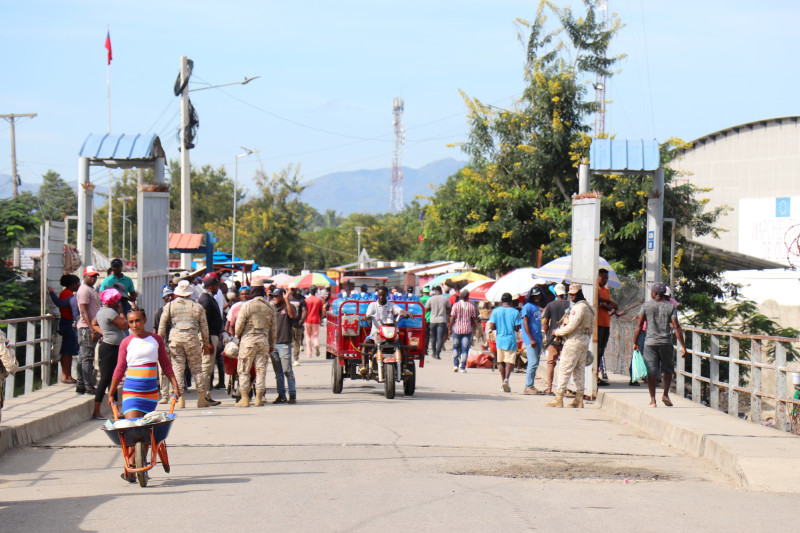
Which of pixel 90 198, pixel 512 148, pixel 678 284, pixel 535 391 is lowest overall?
pixel 535 391

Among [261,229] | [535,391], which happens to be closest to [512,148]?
[535,391]

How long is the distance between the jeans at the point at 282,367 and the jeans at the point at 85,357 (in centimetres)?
259

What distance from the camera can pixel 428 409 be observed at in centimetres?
1368

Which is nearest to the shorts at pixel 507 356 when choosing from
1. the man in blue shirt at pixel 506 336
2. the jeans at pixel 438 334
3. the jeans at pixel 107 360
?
the man in blue shirt at pixel 506 336

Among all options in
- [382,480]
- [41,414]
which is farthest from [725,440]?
[41,414]

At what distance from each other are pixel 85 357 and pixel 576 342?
7035 millimetres

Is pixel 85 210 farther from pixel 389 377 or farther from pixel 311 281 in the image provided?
pixel 311 281

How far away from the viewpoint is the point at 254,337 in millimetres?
13805

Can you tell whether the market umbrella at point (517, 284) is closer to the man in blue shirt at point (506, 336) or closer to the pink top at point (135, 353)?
the man in blue shirt at point (506, 336)

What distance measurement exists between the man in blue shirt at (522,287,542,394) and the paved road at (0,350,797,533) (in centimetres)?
324

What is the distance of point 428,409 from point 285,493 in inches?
244

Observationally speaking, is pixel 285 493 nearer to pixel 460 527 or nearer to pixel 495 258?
pixel 460 527

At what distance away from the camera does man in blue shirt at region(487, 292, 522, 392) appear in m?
17.0

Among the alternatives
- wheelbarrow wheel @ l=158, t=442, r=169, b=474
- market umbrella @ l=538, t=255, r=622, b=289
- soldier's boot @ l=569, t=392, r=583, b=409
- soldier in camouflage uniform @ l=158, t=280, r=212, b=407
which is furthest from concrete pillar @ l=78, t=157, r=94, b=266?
market umbrella @ l=538, t=255, r=622, b=289
